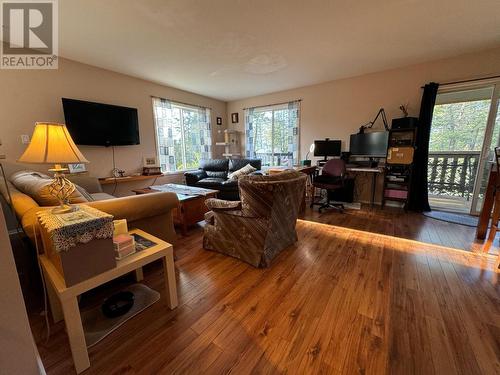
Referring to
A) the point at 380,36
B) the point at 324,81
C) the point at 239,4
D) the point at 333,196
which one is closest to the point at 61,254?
the point at 239,4

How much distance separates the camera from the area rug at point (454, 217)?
2.98 m

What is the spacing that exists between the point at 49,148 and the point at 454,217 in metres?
4.87

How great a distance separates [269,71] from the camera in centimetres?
359

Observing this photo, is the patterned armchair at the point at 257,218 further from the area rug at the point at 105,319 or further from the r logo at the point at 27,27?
the r logo at the point at 27,27

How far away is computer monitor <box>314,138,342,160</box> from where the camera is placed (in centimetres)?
413

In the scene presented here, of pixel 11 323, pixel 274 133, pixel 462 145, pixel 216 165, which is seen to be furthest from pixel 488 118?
pixel 11 323

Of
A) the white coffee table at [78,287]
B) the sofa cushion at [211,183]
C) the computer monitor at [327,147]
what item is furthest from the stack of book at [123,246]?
the computer monitor at [327,147]

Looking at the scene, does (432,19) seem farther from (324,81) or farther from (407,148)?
(324,81)

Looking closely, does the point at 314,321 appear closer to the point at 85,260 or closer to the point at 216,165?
the point at 85,260

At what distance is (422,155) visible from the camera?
11.2 ft

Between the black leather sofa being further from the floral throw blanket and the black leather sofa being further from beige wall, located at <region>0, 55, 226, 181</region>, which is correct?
the floral throw blanket

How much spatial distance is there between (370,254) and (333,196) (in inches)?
89.2

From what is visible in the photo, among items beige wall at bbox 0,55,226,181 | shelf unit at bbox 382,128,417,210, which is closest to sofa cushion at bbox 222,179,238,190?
beige wall at bbox 0,55,226,181

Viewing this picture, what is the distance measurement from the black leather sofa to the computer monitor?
1.26 m
